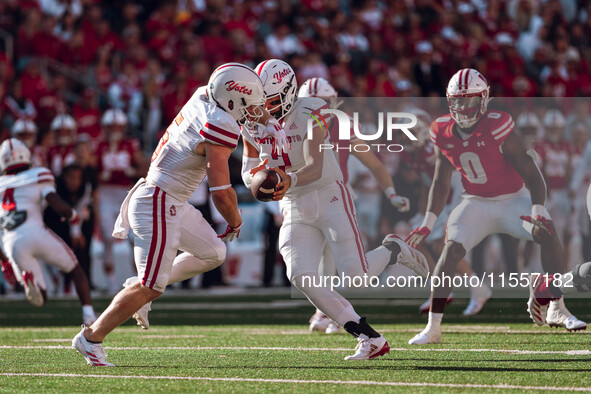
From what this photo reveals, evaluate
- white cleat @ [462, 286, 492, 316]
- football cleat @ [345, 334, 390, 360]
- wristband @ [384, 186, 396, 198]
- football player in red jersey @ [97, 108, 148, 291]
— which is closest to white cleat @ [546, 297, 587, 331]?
wristband @ [384, 186, 396, 198]

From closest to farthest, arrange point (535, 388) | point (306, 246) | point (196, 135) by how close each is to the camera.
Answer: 1. point (535, 388)
2. point (196, 135)
3. point (306, 246)

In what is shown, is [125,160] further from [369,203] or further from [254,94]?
[254,94]

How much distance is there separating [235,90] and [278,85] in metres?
0.96

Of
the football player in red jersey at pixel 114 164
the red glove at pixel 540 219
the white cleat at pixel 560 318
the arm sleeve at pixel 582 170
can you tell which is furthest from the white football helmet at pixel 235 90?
the football player in red jersey at pixel 114 164

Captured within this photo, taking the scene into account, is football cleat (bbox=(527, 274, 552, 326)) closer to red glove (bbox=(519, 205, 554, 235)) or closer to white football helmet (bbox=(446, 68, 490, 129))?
red glove (bbox=(519, 205, 554, 235))

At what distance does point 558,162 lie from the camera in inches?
381

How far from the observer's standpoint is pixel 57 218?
1225 cm

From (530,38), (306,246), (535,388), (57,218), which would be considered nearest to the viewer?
(535,388)

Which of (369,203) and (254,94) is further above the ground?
(254,94)

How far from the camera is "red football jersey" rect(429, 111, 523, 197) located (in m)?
7.13

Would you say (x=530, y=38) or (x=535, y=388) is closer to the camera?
(x=535, y=388)

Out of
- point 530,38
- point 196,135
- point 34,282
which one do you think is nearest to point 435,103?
point 34,282

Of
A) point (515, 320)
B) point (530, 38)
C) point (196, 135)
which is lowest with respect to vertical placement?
point (515, 320)

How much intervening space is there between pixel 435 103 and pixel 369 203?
195 cm
